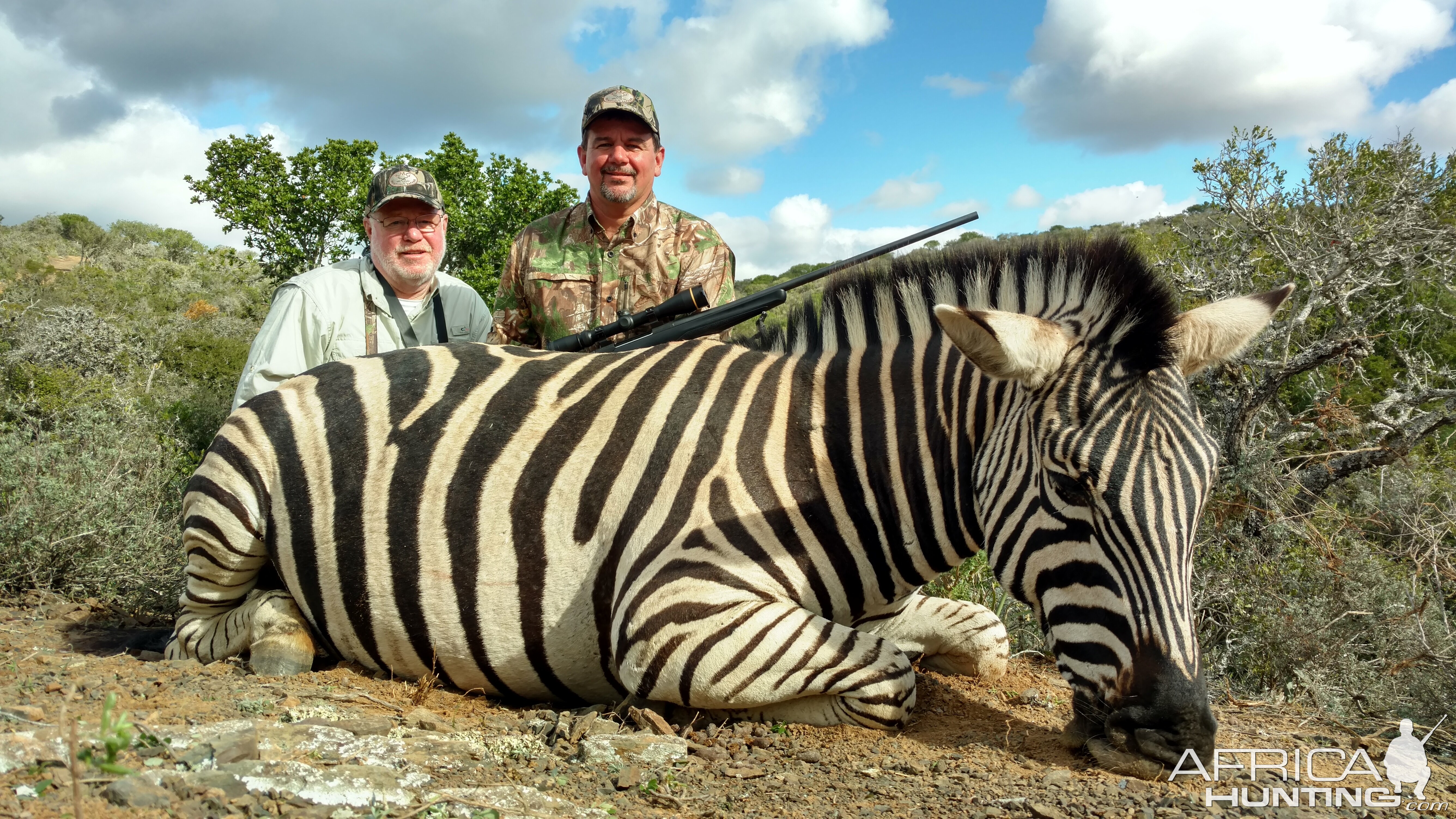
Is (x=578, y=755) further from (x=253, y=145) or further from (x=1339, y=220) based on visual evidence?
(x=253, y=145)

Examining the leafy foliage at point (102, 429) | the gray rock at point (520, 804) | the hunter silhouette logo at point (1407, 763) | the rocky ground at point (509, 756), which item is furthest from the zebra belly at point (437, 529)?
the hunter silhouette logo at point (1407, 763)

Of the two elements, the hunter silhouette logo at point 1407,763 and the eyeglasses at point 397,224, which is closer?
the hunter silhouette logo at point 1407,763

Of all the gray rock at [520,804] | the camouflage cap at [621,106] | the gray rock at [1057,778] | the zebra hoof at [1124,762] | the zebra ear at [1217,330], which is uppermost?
the camouflage cap at [621,106]

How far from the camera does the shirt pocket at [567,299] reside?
6.65 metres

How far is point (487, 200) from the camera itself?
14.6m

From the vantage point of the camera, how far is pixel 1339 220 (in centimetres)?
766

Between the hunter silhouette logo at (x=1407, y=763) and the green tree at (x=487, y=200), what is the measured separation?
1308 cm

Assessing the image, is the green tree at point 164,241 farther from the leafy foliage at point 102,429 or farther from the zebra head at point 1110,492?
the zebra head at point 1110,492

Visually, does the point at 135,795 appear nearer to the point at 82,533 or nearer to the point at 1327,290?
the point at 82,533

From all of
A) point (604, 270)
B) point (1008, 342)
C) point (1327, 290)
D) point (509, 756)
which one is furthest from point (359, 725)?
point (1327, 290)

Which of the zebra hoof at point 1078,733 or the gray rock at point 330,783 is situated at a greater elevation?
the zebra hoof at point 1078,733

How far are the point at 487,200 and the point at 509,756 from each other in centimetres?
1285

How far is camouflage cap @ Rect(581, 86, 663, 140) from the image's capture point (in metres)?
6.41

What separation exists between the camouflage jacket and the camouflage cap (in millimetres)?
635
